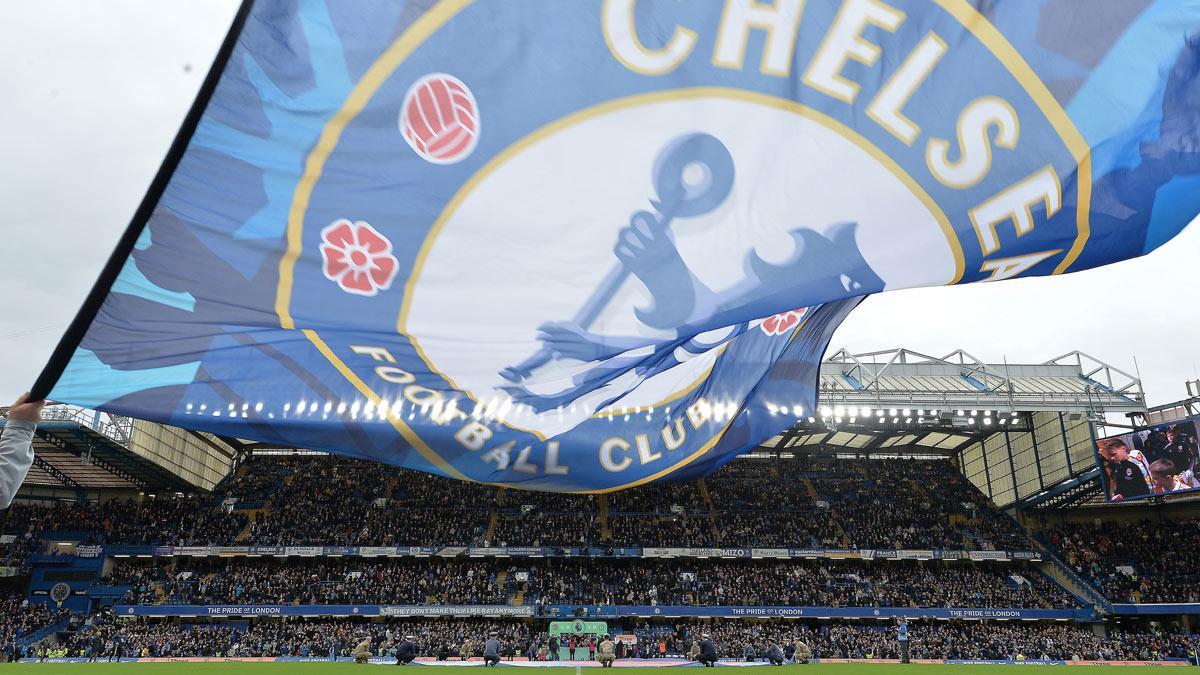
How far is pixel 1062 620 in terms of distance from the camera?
36.7 meters

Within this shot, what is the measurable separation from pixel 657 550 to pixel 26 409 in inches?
1428

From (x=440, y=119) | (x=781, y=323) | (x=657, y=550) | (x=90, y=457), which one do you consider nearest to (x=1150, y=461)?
(x=657, y=550)

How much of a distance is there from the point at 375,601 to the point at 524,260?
110ft

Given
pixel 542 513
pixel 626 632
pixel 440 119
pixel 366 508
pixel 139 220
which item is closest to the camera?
pixel 139 220

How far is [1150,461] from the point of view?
32.9m

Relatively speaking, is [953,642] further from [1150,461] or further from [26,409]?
[26,409]

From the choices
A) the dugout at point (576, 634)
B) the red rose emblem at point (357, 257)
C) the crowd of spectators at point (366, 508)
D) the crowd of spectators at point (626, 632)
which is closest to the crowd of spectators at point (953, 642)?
the crowd of spectators at point (626, 632)

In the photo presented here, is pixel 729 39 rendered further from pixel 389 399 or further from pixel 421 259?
pixel 389 399

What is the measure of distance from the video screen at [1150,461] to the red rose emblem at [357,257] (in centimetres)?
3617

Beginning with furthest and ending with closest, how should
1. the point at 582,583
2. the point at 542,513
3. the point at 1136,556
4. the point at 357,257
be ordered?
the point at 542,513, the point at 1136,556, the point at 582,583, the point at 357,257

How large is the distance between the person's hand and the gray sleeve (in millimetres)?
46

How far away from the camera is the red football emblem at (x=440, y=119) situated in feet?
13.8

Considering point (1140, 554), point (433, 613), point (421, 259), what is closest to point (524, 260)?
point (421, 259)

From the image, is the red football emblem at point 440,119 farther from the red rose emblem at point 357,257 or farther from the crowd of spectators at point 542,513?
the crowd of spectators at point 542,513
